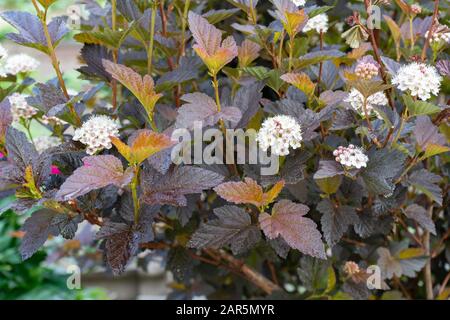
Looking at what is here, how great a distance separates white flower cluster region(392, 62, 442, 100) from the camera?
71cm

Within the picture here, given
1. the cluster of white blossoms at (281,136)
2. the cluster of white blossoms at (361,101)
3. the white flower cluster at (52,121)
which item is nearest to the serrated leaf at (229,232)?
the cluster of white blossoms at (281,136)

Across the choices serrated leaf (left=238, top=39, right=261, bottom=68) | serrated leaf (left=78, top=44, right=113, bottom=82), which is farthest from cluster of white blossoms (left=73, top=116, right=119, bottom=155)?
serrated leaf (left=238, top=39, right=261, bottom=68)

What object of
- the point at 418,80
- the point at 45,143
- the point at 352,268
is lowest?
the point at 352,268

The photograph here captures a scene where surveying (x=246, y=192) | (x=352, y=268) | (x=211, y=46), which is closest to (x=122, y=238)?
(x=246, y=192)

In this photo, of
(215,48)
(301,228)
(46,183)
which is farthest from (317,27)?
(46,183)

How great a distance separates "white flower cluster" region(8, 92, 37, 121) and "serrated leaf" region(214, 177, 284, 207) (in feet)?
1.27

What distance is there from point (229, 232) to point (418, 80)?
1.00ft

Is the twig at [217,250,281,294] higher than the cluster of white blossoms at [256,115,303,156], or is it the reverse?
the cluster of white blossoms at [256,115,303,156]

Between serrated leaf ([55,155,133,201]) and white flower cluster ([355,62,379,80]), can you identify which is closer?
serrated leaf ([55,155,133,201])

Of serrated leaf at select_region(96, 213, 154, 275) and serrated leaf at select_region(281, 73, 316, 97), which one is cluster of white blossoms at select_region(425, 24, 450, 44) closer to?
serrated leaf at select_region(281, 73, 316, 97)

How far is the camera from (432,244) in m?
1.06

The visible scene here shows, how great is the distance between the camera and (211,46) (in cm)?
73

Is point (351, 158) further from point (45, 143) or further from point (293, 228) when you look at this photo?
point (45, 143)
